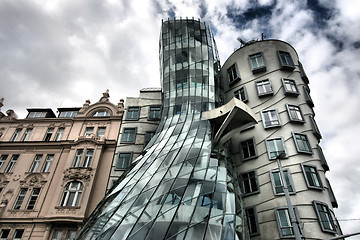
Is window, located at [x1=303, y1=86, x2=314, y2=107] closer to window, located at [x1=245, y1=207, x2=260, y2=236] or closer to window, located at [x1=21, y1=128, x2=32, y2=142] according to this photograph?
window, located at [x1=245, y1=207, x2=260, y2=236]

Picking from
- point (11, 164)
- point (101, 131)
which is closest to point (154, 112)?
point (101, 131)

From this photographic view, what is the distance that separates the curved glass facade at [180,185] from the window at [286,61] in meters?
5.76

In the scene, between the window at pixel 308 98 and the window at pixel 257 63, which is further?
the window at pixel 257 63

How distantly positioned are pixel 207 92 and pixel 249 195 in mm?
9265

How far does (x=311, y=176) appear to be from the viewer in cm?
1595

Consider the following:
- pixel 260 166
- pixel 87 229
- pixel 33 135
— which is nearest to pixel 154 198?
pixel 87 229

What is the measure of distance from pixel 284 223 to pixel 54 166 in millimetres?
17645

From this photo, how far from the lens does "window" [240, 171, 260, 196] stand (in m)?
17.0

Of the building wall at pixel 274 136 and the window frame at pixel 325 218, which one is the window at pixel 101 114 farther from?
the window frame at pixel 325 218

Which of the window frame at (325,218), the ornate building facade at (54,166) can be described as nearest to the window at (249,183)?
the window frame at (325,218)

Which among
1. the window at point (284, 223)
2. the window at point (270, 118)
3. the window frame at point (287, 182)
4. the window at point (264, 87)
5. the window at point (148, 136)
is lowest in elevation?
the window at point (284, 223)

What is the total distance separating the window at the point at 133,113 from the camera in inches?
958

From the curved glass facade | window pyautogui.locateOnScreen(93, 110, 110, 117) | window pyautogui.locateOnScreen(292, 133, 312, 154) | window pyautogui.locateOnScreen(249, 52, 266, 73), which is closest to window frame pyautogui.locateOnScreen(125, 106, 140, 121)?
window pyautogui.locateOnScreen(93, 110, 110, 117)

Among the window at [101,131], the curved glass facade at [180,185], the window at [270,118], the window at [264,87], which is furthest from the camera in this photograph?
the window at [101,131]
